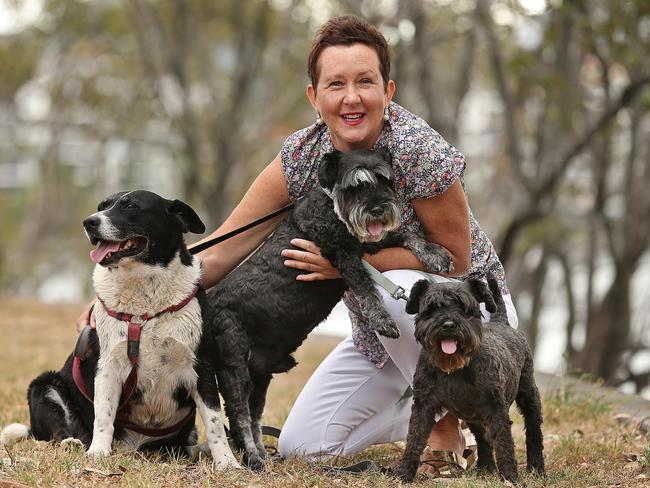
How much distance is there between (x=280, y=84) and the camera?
785 inches

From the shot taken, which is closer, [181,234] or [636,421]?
[181,234]

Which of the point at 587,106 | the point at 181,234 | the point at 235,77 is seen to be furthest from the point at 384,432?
the point at 235,77

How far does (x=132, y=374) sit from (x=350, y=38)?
6.47ft

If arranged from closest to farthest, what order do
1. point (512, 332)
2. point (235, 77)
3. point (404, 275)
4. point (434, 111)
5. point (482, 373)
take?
point (482, 373) → point (512, 332) → point (404, 275) → point (434, 111) → point (235, 77)

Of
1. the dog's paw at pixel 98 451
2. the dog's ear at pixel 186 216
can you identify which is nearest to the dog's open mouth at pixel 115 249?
the dog's ear at pixel 186 216

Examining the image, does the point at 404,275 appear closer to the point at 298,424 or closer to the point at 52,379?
the point at 298,424

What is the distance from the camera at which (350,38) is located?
4.90 metres

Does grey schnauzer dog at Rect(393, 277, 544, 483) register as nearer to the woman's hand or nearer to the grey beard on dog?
the grey beard on dog

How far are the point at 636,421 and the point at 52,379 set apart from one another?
144 inches

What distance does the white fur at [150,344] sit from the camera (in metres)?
4.57

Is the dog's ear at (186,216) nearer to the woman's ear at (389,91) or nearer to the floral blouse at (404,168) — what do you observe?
the floral blouse at (404,168)

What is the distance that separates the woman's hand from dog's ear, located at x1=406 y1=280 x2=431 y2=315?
665 mm

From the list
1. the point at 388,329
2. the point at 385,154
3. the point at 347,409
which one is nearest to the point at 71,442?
the point at 347,409

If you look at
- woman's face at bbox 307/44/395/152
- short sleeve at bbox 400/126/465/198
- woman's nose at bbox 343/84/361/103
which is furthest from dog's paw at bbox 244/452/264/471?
woman's nose at bbox 343/84/361/103
